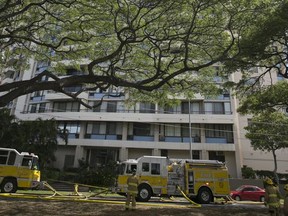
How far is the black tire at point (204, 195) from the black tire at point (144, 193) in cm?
317

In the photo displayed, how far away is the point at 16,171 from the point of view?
1850 centimetres

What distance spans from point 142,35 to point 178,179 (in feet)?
32.2

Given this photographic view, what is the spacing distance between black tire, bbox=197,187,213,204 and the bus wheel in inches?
475

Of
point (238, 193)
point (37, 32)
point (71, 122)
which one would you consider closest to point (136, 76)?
point (37, 32)

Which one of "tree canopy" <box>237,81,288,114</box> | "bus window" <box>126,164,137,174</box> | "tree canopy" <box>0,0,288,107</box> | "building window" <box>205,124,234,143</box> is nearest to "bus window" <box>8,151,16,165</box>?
"tree canopy" <box>0,0,288,107</box>

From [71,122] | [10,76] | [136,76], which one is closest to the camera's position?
[136,76]

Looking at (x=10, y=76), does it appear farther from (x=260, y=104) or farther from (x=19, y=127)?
(x=260, y=104)

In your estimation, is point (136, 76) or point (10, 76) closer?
point (136, 76)

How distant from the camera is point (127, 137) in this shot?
3697cm

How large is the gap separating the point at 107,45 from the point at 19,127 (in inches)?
744

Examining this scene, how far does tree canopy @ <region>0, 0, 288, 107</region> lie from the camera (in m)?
11.6

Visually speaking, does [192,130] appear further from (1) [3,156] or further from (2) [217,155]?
(1) [3,156]

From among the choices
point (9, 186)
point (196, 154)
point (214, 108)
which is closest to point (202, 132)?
point (196, 154)

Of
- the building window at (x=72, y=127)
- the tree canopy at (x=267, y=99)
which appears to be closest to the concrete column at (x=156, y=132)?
the building window at (x=72, y=127)
